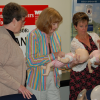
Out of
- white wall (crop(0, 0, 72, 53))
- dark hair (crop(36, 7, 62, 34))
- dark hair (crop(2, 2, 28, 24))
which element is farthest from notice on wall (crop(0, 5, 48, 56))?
dark hair (crop(2, 2, 28, 24))

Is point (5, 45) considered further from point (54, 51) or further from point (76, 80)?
point (76, 80)

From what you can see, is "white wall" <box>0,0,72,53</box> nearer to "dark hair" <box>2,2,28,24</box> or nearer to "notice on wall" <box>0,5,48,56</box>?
"notice on wall" <box>0,5,48,56</box>

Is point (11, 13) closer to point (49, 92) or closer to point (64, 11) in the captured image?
point (49, 92)

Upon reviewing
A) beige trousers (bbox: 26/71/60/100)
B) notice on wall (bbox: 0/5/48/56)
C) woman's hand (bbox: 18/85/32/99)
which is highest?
notice on wall (bbox: 0/5/48/56)

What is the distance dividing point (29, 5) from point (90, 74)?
168 cm

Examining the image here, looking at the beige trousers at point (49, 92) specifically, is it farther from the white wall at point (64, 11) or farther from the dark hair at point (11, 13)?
the white wall at point (64, 11)

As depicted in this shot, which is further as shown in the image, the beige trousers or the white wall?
the white wall

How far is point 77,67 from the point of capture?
217cm

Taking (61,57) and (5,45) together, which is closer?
(5,45)

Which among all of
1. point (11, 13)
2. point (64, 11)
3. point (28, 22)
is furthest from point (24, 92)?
point (64, 11)

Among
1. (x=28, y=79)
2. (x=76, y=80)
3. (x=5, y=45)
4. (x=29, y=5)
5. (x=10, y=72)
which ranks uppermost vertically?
(x=29, y=5)

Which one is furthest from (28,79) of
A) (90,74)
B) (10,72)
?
(90,74)

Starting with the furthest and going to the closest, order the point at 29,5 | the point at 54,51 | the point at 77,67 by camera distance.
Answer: the point at 29,5, the point at 77,67, the point at 54,51

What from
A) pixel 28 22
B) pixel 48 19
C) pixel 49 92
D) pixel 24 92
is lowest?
pixel 49 92
